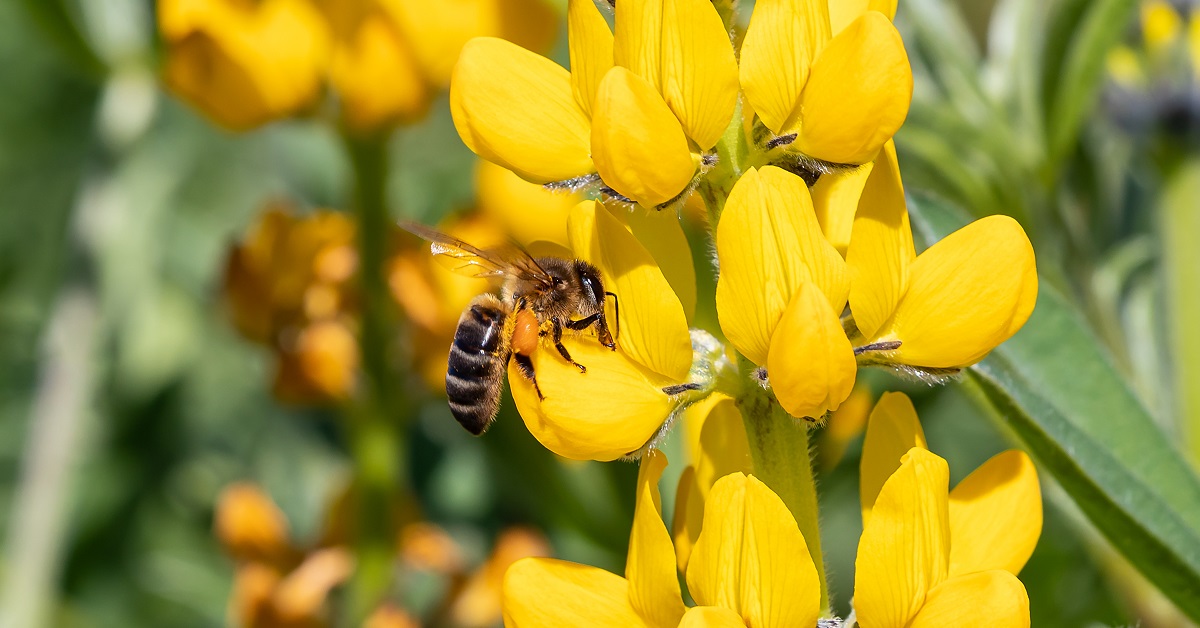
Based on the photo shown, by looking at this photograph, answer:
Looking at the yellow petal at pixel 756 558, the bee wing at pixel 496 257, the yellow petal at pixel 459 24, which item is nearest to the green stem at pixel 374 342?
the yellow petal at pixel 459 24

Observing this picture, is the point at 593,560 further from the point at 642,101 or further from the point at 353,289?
the point at 642,101

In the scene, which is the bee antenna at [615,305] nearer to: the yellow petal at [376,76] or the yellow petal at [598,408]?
the yellow petal at [598,408]

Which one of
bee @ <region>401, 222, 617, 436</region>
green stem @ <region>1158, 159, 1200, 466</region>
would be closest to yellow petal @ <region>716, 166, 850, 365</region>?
bee @ <region>401, 222, 617, 436</region>

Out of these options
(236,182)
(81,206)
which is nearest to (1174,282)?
(81,206)

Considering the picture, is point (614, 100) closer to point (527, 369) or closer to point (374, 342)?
point (527, 369)

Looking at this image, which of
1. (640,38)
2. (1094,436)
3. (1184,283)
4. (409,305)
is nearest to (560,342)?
(640,38)

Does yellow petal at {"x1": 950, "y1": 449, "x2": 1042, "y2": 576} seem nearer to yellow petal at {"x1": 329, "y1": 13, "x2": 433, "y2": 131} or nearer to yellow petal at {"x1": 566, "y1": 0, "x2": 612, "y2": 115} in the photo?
yellow petal at {"x1": 566, "y1": 0, "x2": 612, "y2": 115}
